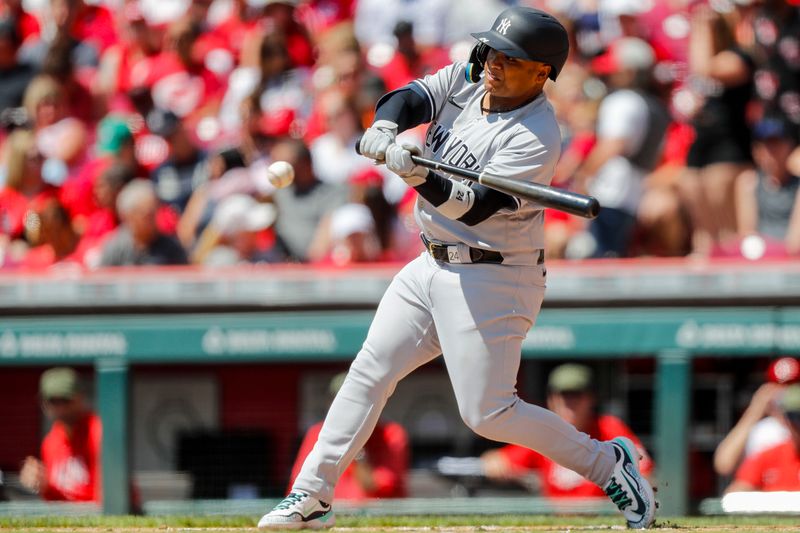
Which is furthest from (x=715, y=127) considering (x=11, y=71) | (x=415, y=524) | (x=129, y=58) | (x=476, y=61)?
(x=11, y=71)

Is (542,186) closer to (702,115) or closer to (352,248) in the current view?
(352,248)

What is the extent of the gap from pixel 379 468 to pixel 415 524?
1.24 meters

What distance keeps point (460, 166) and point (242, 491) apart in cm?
268

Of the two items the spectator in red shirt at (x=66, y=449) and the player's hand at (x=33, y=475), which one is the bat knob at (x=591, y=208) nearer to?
the spectator in red shirt at (x=66, y=449)


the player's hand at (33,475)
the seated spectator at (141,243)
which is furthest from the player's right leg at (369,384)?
the seated spectator at (141,243)

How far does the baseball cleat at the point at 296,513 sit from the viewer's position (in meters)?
4.02

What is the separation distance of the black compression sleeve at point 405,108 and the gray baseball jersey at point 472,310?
0.12 ft

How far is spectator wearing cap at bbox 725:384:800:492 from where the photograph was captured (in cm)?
562

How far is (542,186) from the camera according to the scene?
3656 mm

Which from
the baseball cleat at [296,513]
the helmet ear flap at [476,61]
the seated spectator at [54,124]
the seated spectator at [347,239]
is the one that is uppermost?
the seated spectator at [54,124]

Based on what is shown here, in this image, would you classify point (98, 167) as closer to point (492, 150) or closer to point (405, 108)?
point (405, 108)

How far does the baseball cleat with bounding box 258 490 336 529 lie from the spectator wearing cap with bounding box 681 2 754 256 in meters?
3.02

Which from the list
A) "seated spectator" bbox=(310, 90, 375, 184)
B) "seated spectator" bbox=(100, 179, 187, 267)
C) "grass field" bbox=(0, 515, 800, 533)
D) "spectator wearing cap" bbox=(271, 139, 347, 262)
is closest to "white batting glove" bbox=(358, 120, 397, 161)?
"grass field" bbox=(0, 515, 800, 533)

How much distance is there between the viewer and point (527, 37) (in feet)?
12.2
